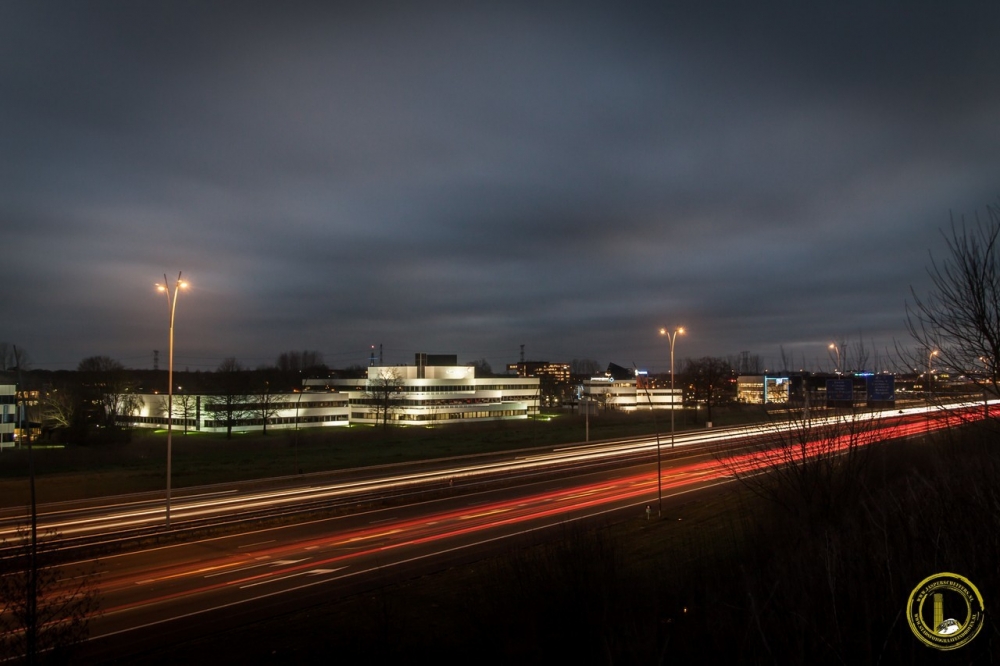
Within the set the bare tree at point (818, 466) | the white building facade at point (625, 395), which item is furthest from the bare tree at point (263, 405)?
the bare tree at point (818, 466)

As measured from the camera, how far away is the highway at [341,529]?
16.0m

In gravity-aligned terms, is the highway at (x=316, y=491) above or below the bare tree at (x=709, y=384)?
below

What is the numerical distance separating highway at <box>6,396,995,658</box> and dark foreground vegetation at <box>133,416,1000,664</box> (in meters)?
1.61

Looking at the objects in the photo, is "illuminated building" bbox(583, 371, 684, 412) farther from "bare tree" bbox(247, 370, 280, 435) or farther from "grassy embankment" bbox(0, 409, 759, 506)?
"bare tree" bbox(247, 370, 280, 435)

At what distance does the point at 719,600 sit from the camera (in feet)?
30.7

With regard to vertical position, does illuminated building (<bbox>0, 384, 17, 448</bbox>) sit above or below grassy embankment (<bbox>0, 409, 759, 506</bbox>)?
above

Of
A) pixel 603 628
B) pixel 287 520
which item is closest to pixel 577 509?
pixel 287 520

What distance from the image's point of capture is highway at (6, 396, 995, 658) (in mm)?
16016

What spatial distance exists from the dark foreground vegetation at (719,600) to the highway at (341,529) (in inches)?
63.6

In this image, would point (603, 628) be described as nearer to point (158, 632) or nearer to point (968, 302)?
point (968, 302)

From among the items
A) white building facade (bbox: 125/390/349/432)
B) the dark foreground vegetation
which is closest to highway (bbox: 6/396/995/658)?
the dark foreground vegetation

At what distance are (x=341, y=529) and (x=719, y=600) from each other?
18.9m

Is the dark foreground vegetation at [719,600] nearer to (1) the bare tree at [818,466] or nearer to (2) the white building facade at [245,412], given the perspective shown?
(1) the bare tree at [818,466]

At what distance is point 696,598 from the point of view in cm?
1242
